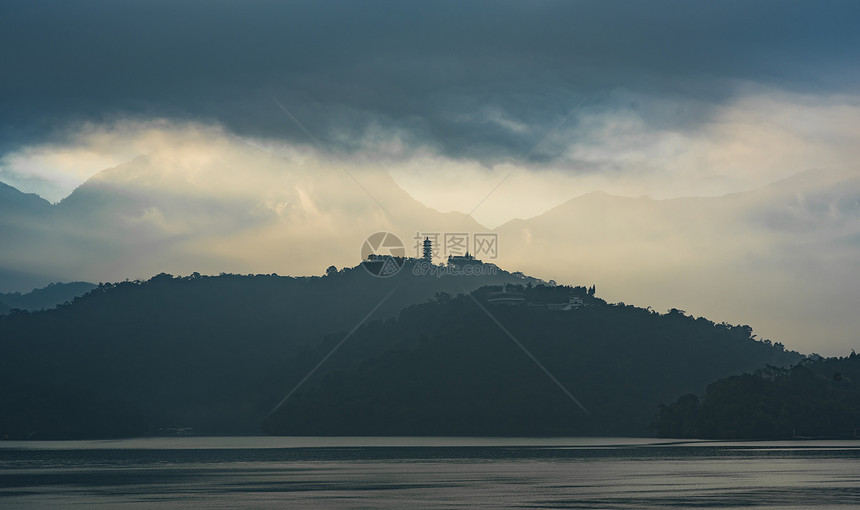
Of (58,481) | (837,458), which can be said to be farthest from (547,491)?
(837,458)

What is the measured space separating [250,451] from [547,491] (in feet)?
353

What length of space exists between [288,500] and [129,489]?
2163 centimetres

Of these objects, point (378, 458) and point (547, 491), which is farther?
point (378, 458)

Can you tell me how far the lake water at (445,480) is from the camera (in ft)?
257

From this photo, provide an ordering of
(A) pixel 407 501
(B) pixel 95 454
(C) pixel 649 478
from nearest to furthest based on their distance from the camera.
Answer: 1. (A) pixel 407 501
2. (C) pixel 649 478
3. (B) pixel 95 454

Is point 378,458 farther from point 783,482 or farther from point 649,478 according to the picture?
point 783,482

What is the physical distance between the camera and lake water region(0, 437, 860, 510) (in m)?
78.3

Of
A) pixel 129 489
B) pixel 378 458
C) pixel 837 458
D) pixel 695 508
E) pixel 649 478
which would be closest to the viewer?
pixel 695 508

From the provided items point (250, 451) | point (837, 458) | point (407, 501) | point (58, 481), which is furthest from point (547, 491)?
point (250, 451)

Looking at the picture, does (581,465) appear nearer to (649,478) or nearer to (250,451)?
(649,478)

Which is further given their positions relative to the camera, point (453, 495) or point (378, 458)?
point (378, 458)

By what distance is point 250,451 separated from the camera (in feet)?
607

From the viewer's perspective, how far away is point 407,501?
78.8 metres

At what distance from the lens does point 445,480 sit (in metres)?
103
